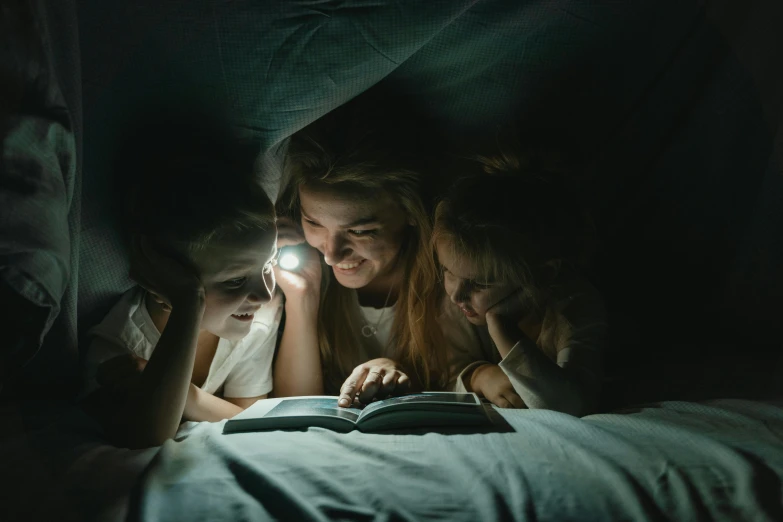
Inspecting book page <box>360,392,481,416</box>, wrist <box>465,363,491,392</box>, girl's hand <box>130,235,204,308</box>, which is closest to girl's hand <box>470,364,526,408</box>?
Result: wrist <box>465,363,491,392</box>

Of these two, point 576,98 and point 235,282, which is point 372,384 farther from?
point 576,98

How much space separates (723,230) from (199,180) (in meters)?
0.99

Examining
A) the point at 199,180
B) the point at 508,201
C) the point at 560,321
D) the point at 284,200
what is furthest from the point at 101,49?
the point at 560,321

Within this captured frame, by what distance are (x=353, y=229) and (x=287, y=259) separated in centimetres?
16

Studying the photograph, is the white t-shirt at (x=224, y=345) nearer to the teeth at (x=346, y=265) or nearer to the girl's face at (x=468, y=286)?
the teeth at (x=346, y=265)

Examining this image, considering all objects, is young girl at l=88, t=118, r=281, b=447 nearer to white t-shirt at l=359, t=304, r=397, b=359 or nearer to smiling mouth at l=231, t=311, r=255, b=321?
smiling mouth at l=231, t=311, r=255, b=321

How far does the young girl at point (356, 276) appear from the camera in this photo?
3.68ft

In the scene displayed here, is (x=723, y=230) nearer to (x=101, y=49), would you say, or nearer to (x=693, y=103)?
(x=693, y=103)

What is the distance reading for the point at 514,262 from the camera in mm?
1129

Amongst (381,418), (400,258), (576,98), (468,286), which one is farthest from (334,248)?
(576,98)

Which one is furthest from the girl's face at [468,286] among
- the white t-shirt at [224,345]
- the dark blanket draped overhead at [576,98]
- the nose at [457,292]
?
the white t-shirt at [224,345]

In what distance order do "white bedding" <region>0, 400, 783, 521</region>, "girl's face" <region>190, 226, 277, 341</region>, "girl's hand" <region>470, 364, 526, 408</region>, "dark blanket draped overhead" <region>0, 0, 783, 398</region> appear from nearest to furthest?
"white bedding" <region>0, 400, 783, 521</region> → "dark blanket draped overhead" <region>0, 0, 783, 398</region> → "girl's face" <region>190, 226, 277, 341</region> → "girl's hand" <region>470, 364, 526, 408</region>

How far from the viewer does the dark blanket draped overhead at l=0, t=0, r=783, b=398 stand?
0.88m

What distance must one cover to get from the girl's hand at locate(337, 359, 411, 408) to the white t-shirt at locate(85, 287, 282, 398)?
0.22 m
